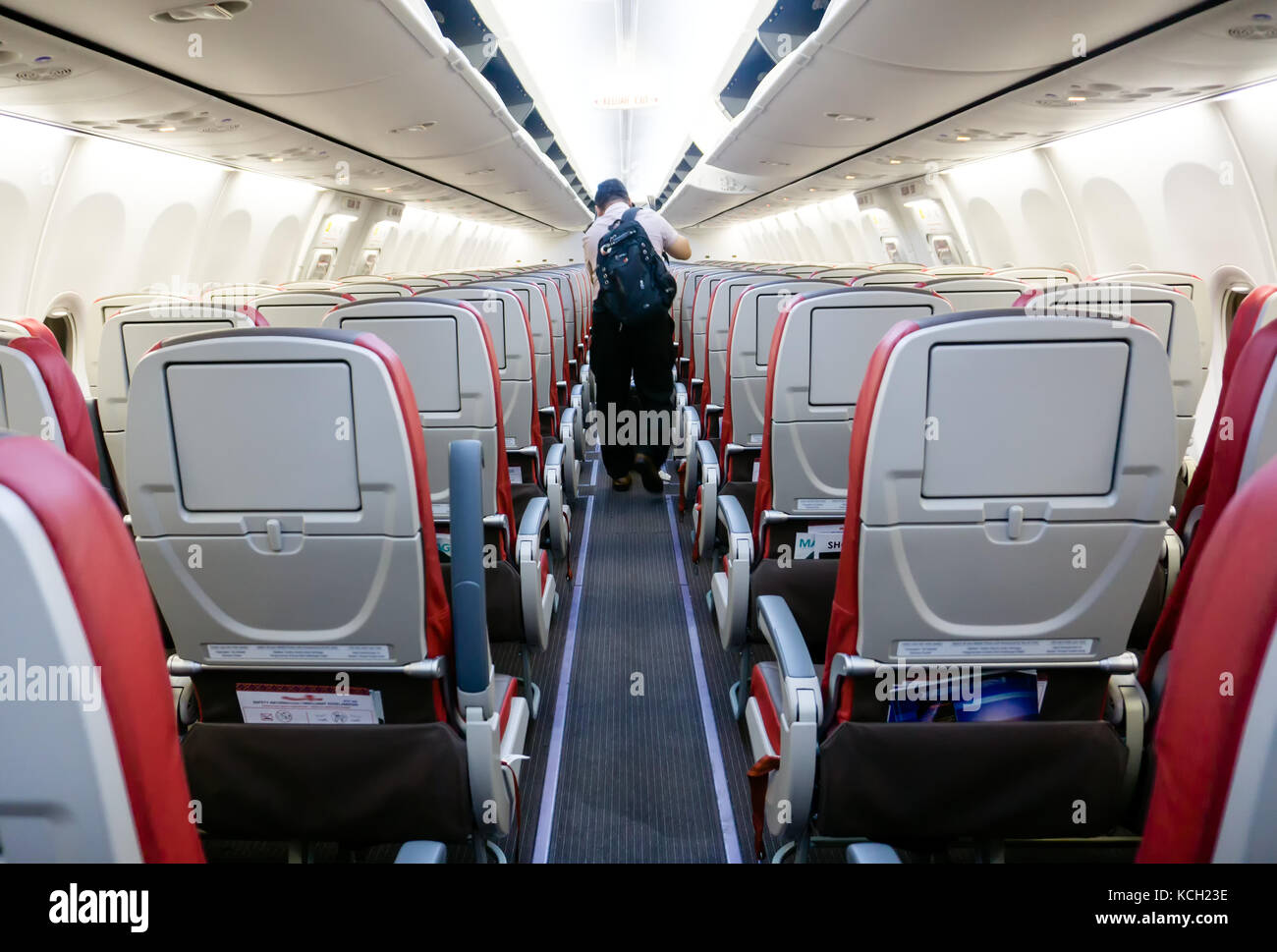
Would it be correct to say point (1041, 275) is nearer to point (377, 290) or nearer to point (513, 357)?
point (513, 357)

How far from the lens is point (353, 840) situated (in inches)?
71.9

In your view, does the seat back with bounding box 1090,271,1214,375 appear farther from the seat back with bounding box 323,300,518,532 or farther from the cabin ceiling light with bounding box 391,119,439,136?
the cabin ceiling light with bounding box 391,119,439,136

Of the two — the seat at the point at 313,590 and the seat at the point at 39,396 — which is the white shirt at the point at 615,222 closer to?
the seat at the point at 39,396

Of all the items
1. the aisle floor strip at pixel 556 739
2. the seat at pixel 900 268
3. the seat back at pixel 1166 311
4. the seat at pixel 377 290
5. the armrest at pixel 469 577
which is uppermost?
the seat at pixel 900 268

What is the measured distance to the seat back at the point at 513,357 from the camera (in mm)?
3750

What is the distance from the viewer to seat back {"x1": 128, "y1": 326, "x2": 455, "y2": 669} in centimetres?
153

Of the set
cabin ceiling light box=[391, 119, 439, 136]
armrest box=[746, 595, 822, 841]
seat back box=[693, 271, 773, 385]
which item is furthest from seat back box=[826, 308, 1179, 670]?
cabin ceiling light box=[391, 119, 439, 136]

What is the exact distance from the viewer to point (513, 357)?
150 inches

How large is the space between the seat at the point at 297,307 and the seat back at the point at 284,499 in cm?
263

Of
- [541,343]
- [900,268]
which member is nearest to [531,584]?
[541,343]

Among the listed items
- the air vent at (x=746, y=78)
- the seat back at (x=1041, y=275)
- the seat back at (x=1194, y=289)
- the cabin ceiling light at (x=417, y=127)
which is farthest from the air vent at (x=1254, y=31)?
the cabin ceiling light at (x=417, y=127)

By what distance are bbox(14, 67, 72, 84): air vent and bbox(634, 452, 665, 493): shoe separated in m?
4.16

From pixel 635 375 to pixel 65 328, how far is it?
17.1ft

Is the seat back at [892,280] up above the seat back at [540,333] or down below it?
above
